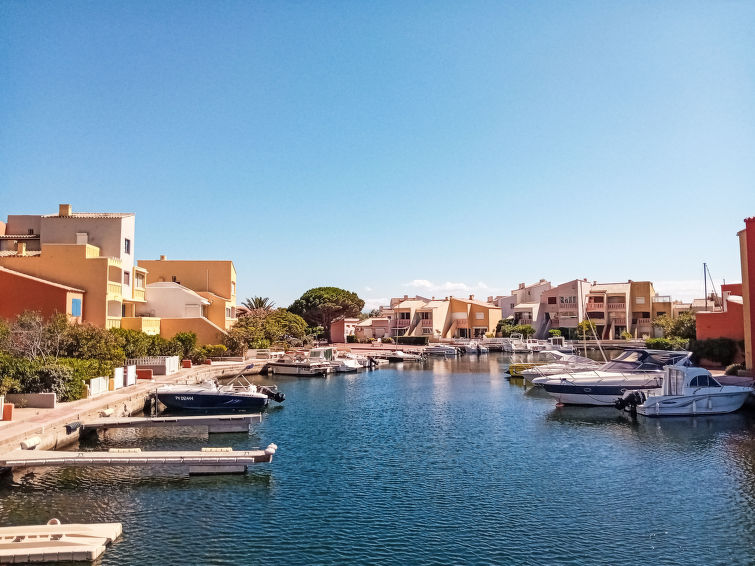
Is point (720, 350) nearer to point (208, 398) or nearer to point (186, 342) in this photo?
point (208, 398)

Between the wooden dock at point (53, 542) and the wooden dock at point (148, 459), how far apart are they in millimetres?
6119

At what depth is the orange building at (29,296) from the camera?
40.7 metres

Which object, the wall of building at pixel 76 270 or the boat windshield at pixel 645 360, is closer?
the boat windshield at pixel 645 360

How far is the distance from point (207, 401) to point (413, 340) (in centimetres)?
6346

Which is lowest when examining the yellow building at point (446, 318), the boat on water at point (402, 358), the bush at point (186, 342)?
the boat on water at point (402, 358)

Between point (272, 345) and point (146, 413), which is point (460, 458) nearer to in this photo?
point (146, 413)

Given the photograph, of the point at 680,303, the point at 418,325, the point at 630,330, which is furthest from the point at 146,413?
the point at 680,303

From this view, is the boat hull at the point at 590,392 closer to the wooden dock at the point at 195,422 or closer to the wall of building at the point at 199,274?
the wooden dock at the point at 195,422

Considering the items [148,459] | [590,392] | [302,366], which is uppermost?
[302,366]

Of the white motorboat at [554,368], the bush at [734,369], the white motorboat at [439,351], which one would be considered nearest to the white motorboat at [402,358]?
the white motorboat at [439,351]

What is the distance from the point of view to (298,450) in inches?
1030

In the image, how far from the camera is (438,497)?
19.5m

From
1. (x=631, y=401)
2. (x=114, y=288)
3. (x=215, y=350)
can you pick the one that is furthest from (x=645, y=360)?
(x=114, y=288)

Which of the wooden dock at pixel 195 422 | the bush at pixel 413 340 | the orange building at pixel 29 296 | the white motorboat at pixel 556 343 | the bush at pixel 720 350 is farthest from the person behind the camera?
the bush at pixel 413 340
